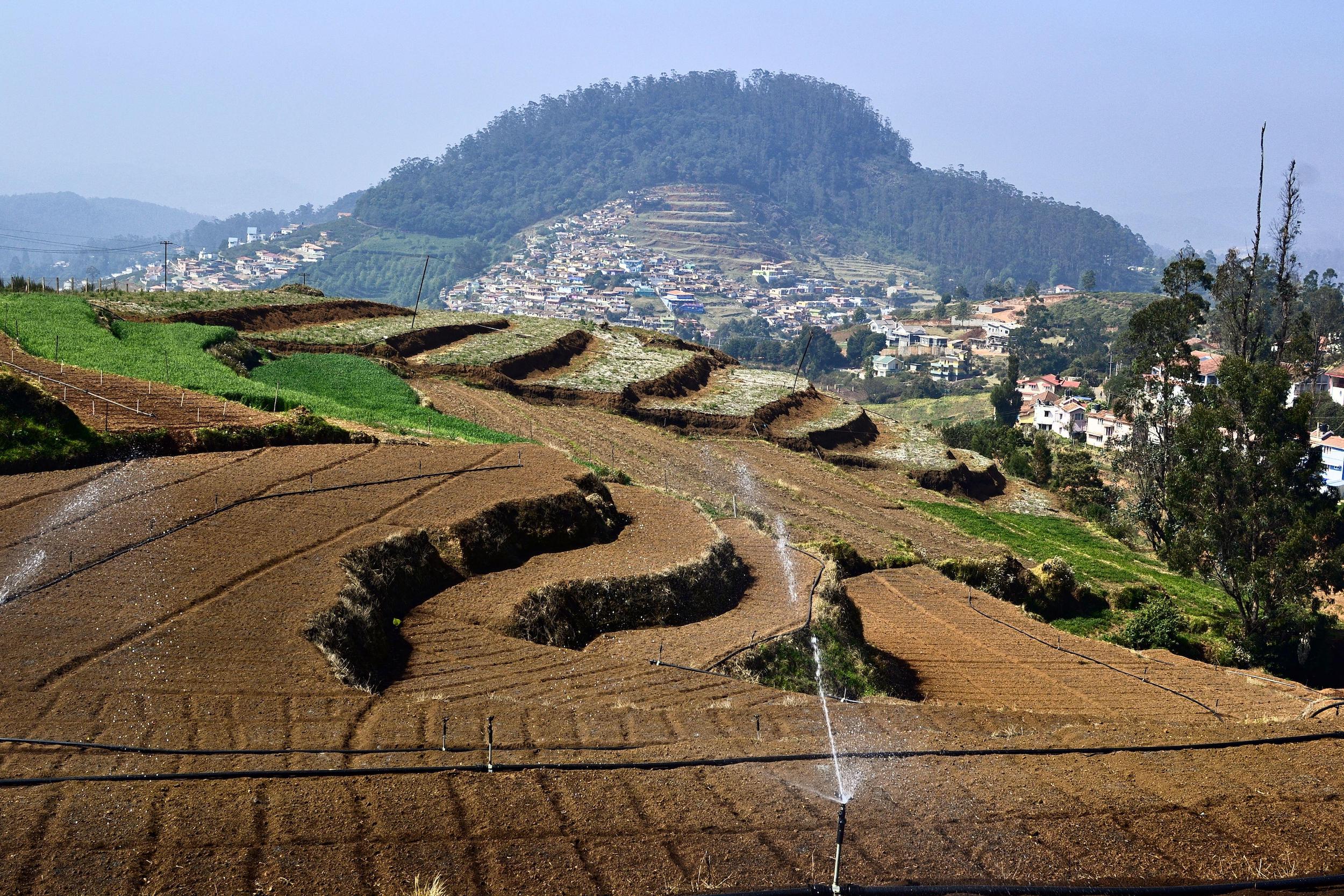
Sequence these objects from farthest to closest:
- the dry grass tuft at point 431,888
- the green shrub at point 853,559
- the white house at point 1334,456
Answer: the white house at point 1334,456 < the green shrub at point 853,559 < the dry grass tuft at point 431,888

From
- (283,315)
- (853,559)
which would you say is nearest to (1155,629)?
(853,559)

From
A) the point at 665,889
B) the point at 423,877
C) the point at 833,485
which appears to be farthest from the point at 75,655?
the point at 833,485

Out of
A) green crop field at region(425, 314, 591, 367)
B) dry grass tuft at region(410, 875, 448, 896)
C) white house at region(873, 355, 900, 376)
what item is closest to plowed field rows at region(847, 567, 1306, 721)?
dry grass tuft at region(410, 875, 448, 896)

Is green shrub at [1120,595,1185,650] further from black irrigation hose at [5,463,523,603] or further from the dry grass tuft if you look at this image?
the dry grass tuft

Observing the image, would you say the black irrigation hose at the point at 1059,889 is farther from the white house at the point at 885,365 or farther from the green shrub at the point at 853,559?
the white house at the point at 885,365

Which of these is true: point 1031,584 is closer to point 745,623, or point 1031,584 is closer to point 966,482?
point 745,623

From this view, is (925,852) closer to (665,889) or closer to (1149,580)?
(665,889)

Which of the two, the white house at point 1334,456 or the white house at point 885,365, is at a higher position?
the white house at point 1334,456

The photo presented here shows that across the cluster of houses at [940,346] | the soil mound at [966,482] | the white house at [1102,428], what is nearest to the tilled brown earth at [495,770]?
the soil mound at [966,482]
